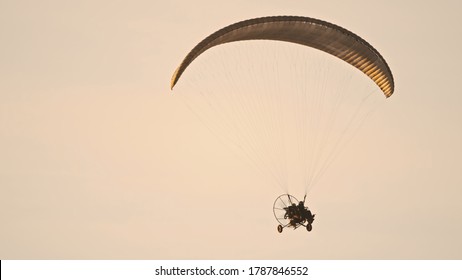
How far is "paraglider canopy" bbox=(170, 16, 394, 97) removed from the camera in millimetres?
47219

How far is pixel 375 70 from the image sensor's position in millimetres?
51031

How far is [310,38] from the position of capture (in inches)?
1998

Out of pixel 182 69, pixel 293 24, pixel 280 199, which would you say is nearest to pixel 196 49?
pixel 182 69

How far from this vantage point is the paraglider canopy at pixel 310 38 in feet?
155

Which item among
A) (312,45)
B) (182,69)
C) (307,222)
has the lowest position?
(307,222)

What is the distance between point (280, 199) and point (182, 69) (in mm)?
8489
